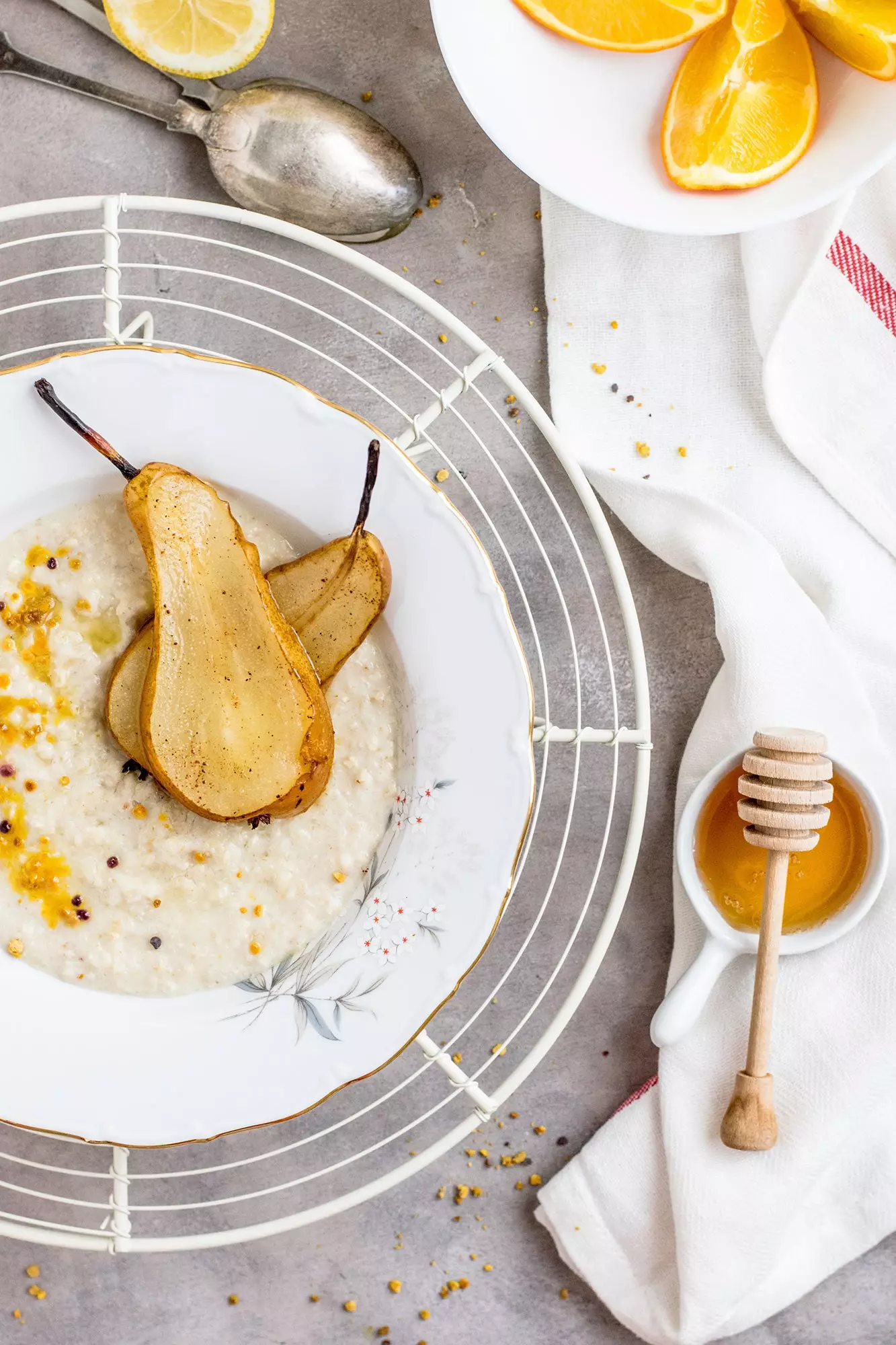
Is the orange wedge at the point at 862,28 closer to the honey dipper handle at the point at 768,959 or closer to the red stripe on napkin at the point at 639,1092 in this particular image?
the honey dipper handle at the point at 768,959

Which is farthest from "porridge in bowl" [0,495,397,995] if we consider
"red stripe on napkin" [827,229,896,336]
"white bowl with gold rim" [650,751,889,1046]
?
"red stripe on napkin" [827,229,896,336]

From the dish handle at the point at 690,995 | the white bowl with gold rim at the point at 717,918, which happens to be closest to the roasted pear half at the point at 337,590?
the white bowl with gold rim at the point at 717,918

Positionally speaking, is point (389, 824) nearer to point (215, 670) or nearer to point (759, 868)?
point (215, 670)

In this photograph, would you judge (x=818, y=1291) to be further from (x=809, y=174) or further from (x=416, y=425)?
(x=809, y=174)

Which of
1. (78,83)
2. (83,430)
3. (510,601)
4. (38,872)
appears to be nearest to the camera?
(83,430)

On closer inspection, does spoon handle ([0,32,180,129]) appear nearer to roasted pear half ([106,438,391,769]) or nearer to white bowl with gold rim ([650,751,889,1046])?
roasted pear half ([106,438,391,769])

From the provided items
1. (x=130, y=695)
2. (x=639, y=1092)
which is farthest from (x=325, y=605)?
(x=639, y=1092)
